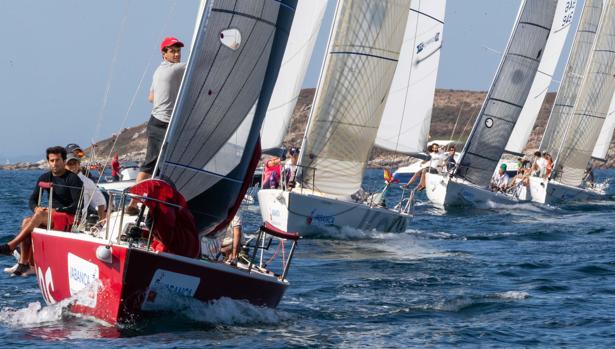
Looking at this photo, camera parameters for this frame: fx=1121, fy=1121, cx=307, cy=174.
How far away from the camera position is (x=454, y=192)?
3041cm

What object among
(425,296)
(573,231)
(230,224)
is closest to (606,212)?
(573,231)

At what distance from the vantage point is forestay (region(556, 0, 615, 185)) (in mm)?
38688

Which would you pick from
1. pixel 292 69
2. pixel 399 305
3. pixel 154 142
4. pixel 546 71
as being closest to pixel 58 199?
pixel 154 142

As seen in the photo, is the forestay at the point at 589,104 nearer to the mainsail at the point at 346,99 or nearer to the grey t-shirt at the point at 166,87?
the mainsail at the point at 346,99

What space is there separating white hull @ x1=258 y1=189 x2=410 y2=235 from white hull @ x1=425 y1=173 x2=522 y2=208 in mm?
8944

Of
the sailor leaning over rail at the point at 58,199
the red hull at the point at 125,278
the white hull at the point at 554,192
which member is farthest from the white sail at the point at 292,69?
the red hull at the point at 125,278

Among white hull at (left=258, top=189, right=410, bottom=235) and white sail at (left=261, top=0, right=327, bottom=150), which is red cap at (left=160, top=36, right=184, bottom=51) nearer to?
white hull at (left=258, top=189, right=410, bottom=235)

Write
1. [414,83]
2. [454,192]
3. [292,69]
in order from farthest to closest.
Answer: [454,192]
[414,83]
[292,69]

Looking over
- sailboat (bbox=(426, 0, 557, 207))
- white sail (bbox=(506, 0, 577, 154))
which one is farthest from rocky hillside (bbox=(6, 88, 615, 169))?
sailboat (bbox=(426, 0, 557, 207))

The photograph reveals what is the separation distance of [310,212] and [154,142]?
923cm

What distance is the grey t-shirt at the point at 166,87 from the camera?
38.2ft

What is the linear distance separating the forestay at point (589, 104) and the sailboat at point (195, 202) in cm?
2828

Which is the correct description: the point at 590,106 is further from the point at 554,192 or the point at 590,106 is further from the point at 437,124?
the point at 437,124

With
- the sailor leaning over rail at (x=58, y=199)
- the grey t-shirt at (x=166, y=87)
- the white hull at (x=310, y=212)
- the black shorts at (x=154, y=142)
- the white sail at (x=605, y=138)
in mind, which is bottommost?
the white hull at (x=310, y=212)
